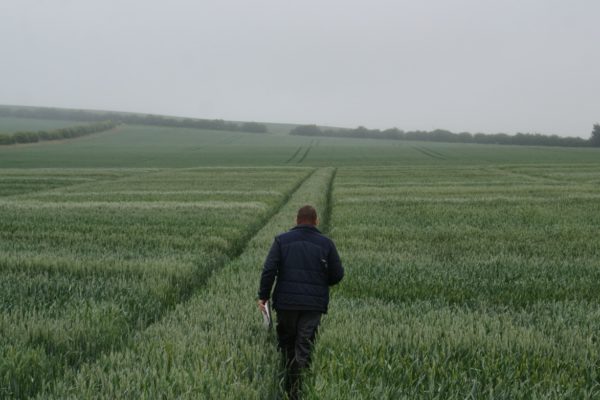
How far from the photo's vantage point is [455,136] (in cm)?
17625

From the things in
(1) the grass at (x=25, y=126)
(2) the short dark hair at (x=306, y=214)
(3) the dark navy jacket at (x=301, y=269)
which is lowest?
(3) the dark navy jacket at (x=301, y=269)

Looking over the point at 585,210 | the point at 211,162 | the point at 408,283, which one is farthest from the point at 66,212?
the point at 211,162

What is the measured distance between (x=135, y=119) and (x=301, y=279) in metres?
197

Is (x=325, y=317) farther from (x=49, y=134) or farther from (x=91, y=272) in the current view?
(x=49, y=134)

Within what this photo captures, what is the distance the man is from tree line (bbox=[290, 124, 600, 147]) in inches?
6492

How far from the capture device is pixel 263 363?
6.07m

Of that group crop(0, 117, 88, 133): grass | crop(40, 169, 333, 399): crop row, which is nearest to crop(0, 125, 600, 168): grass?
crop(0, 117, 88, 133): grass

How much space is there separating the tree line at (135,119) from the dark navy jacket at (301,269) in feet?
576

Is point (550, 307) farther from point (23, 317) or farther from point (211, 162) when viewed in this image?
point (211, 162)

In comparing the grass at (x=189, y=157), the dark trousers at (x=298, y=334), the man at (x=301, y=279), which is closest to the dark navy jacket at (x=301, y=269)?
the man at (x=301, y=279)

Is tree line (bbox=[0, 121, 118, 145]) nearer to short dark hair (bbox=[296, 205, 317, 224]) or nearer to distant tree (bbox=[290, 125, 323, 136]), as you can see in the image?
distant tree (bbox=[290, 125, 323, 136])

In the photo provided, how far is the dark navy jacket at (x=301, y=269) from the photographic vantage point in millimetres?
6281

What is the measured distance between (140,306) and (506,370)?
533cm

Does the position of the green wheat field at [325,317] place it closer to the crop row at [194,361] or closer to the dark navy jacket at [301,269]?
the crop row at [194,361]
